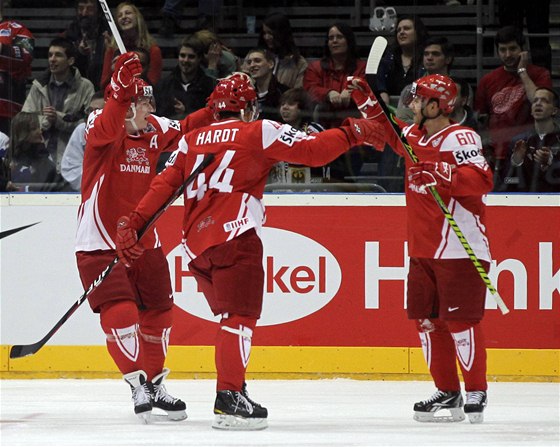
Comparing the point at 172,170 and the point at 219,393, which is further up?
the point at 172,170

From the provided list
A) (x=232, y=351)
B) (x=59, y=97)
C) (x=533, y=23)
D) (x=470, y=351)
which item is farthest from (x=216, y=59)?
(x=470, y=351)

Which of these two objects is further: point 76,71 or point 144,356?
point 76,71

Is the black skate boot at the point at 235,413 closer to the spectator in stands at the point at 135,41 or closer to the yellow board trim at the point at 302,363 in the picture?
the yellow board trim at the point at 302,363

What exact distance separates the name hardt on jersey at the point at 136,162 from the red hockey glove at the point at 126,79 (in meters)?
0.33

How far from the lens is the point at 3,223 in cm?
594

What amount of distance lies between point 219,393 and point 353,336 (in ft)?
5.26

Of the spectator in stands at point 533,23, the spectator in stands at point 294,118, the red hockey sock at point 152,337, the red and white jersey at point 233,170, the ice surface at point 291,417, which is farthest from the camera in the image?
the spectator in stands at point 294,118

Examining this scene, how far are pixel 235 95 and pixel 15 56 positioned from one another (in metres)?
2.12

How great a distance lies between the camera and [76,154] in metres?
6.04

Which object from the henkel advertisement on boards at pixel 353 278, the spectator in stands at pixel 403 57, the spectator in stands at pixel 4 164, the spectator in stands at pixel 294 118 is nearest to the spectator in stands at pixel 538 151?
the henkel advertisement on boards at pixel 353 278

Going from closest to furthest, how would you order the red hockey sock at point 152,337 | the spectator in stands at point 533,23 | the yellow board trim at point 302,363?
the red hockey sock at point 152,337 < the yellow board trim at point 302,363 < the spectator in stands at point 533,23

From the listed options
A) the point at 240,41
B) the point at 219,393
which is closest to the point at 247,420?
the point at 219,393

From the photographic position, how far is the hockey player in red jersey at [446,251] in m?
4.48

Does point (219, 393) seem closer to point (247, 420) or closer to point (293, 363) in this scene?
point (247, 420)
